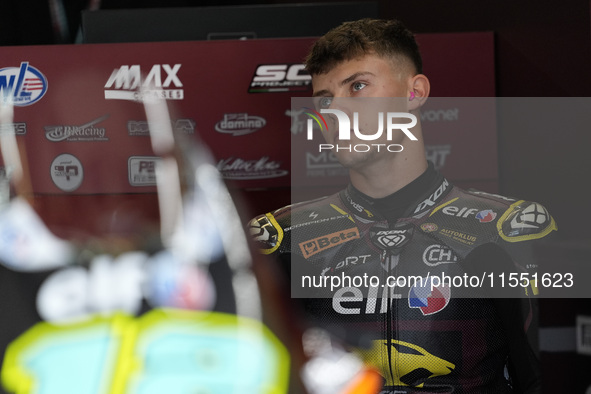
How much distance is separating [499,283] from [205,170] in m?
0.55

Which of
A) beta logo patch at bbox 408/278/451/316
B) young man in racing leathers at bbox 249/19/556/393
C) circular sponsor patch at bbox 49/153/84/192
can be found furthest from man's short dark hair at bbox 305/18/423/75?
circular sponsor patch at bbox 49/153/84/192

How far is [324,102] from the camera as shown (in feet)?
3.27

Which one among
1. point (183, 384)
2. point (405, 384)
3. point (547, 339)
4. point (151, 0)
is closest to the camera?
point (183, 384)

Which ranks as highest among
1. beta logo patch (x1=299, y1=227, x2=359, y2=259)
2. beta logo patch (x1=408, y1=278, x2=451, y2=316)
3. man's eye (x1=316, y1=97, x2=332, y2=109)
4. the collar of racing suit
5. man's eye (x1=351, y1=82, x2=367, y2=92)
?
man's eye (x1=351, y1=82, x2=367, y2=92)

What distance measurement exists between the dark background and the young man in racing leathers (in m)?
0.14

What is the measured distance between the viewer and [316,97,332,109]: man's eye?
38.9 inches

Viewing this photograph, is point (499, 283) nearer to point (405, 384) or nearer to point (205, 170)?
point (405, 384)

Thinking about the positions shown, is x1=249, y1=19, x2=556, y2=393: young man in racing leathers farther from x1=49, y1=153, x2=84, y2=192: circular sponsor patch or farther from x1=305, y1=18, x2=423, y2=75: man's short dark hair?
x1=49, y1=153, x2=84, y2=192: circular sponsor patch

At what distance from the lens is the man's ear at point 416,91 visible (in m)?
1.00

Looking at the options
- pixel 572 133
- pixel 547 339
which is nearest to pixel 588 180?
pixel 572 133

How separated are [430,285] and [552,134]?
497 mm

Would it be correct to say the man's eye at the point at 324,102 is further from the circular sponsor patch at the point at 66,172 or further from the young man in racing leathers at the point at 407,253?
the circular sponsor patch at the point at 66,172

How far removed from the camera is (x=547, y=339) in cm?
126

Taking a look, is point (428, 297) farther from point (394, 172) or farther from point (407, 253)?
point (394, 172)
